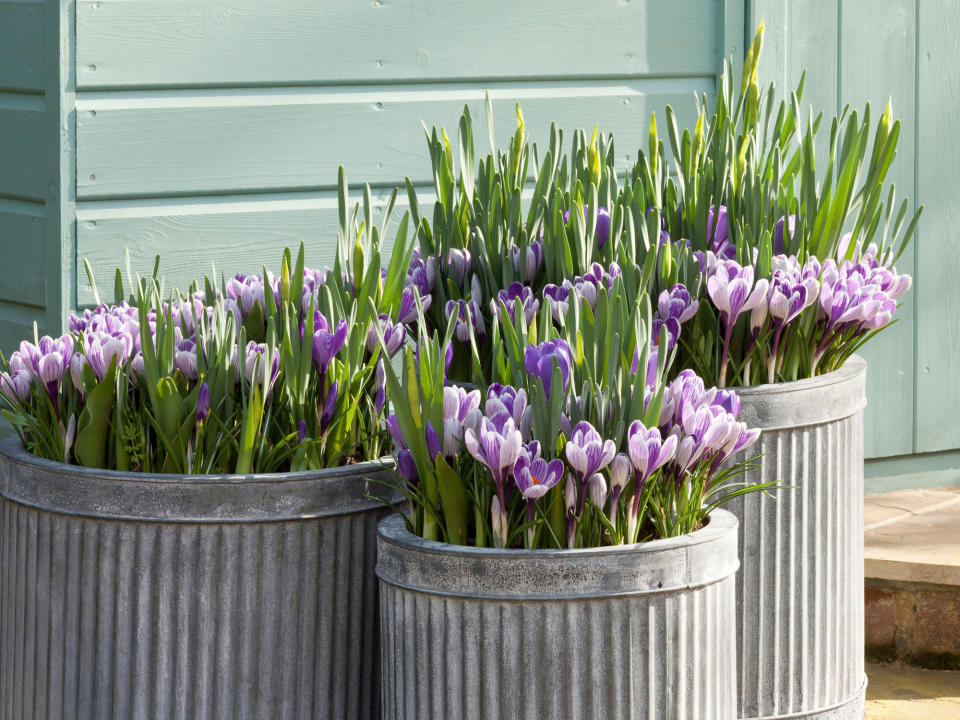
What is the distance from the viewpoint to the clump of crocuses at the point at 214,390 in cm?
164

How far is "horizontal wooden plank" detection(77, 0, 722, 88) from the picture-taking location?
7.66 feet

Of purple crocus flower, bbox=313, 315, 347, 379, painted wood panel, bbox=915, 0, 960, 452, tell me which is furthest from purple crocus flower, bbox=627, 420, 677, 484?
painted wood panel, bbox=915, 0, 960, 452

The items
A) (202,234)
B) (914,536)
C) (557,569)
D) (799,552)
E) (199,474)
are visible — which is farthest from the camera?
(914,536)

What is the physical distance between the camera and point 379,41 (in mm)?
2594

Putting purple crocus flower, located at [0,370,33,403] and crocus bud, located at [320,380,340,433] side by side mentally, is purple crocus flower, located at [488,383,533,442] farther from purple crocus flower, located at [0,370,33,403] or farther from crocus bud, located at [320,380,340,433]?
purple crocus flower, located at [0,370,33,403]

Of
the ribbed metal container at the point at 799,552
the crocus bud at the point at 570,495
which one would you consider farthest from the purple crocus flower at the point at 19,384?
the ribbed metal container at the point at 799,552

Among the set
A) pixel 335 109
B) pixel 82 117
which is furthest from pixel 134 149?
pixel 335 109

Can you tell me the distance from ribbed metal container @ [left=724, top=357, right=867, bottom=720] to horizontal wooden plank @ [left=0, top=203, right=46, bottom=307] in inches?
48.8

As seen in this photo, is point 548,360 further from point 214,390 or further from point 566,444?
point 214,390

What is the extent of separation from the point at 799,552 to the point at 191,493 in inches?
34.3

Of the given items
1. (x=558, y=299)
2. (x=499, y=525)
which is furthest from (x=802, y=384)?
(x=499, y=525)

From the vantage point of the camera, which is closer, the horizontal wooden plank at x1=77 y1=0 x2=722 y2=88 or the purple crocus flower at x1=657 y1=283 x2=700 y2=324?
the purple crocus flower at x1=657 y1=283 x2=700 y2=324

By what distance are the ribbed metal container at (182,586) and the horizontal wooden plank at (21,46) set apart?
2.92ft

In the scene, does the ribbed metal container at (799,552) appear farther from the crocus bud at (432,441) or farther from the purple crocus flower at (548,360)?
the crocus bud at (432,441)
